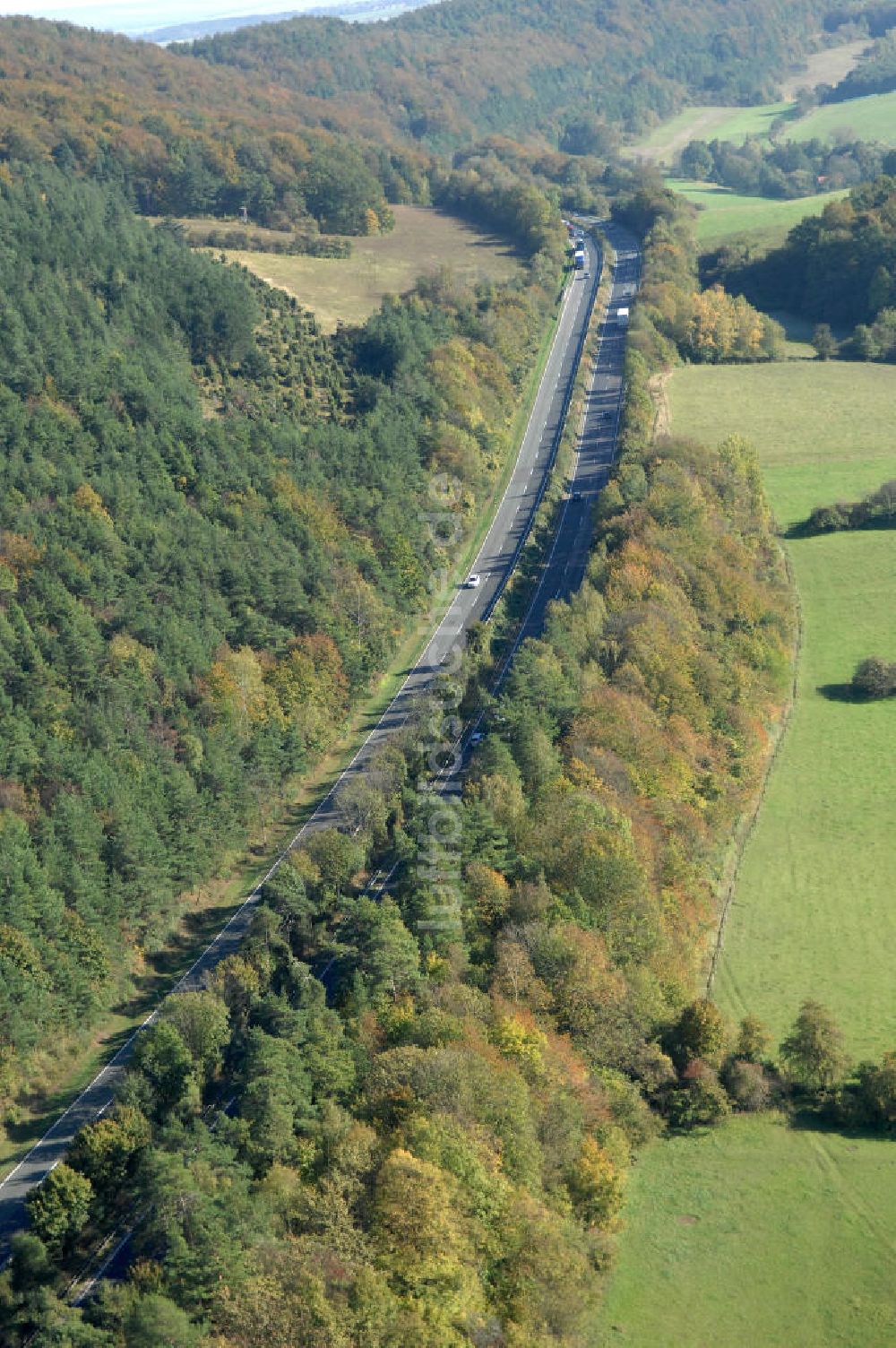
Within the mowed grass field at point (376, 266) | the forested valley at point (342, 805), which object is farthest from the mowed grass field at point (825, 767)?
the mowed grass field at point (376, 266)

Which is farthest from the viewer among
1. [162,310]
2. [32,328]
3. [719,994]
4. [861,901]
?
[162,310]

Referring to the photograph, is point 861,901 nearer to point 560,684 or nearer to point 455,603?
point 560,684

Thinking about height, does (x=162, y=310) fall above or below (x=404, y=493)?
above

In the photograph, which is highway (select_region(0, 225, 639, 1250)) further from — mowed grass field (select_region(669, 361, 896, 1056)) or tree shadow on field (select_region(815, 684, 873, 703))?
tree shadow on field (select_region(815, 684, 873, 703))

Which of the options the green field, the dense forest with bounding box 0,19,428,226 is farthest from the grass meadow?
the dense forest with bounding box 0,19,428,226

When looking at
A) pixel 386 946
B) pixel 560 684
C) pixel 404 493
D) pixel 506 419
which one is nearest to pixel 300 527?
pixel 404 493

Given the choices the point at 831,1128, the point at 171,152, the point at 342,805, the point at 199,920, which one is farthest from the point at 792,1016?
the point at 171,152

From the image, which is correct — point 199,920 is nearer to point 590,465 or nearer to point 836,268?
point 590,465
